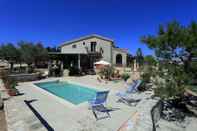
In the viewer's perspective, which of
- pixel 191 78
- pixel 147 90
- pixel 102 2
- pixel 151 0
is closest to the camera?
pixel 191 78

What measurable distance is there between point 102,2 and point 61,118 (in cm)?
1830

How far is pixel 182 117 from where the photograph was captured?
22.1 feet

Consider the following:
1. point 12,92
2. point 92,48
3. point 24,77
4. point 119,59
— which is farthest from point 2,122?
point 119,59

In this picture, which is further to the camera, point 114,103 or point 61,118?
point 114,103

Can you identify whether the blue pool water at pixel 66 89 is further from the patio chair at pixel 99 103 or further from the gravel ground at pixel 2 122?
the gravel ground at pixel 2 122

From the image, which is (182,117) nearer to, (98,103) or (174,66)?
(174,66)

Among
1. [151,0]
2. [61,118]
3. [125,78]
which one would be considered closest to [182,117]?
[61,118]

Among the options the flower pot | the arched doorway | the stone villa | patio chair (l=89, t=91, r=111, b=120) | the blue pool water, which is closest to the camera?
patio chair (l=89, t=91, r=111, b=120)

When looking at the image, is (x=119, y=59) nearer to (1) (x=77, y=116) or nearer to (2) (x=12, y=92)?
(2) (x=12, y=92)

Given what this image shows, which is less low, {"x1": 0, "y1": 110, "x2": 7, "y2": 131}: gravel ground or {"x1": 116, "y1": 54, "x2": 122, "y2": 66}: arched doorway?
{"x1": 116, "y1": 54, "x2": 122, "y2": 66}: arched doorway

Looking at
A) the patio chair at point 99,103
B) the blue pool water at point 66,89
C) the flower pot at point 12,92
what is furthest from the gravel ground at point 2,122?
the blue pool water at point 66,89

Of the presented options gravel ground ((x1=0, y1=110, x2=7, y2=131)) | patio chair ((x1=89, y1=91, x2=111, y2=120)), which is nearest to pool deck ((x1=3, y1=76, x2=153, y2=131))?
patio chair ((x1=89, y1=91, x2=111, y2=120))

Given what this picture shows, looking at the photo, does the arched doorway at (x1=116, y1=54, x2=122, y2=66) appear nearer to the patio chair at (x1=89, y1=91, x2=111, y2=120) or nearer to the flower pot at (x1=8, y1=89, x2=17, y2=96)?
the flower pot at (x1=8, y1=89, x2=17, y2=96)

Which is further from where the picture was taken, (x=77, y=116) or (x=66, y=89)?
(x=66, y=89)
